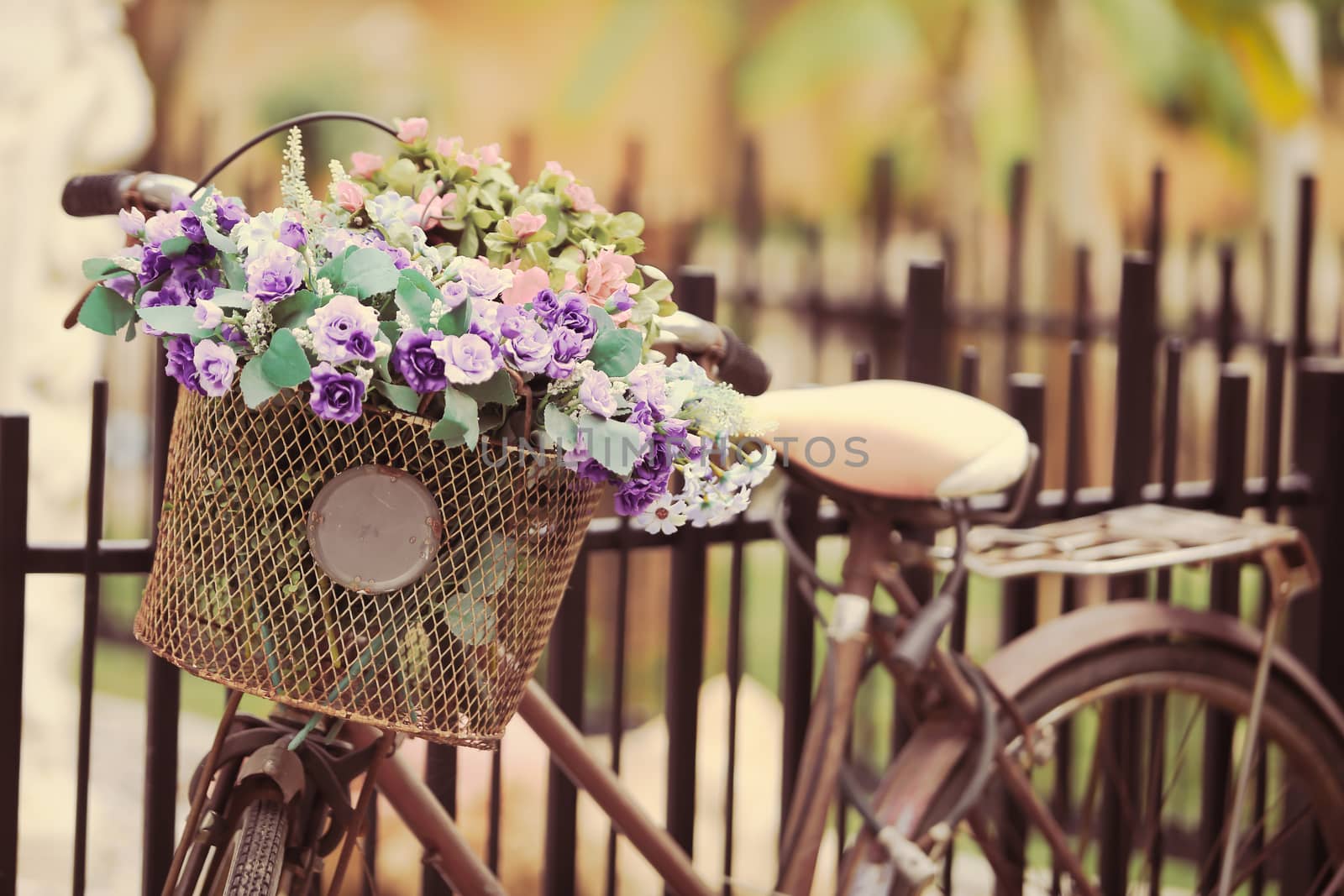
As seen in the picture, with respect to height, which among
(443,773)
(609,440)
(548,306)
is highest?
(548,306)

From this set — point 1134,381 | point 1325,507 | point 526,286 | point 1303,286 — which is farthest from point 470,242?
point 1303,286

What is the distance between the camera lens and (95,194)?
1411 millimetres

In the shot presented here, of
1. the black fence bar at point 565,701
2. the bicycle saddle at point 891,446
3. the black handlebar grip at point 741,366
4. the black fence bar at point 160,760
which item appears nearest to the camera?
the black handlebar grip at point 741,366

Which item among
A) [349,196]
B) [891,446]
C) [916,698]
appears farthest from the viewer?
[916,698]

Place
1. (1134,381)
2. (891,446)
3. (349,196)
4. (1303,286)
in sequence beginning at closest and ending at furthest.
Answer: (349,196) < (891,446) < (1134,381) < (1303,286)

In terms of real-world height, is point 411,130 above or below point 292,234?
above

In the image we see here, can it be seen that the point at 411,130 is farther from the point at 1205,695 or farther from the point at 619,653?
the point at 1205,695

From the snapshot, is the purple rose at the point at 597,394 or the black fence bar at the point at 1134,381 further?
the black fence bar at the point at 1134,381

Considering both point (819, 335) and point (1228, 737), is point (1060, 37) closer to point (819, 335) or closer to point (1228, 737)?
point (819, 335)

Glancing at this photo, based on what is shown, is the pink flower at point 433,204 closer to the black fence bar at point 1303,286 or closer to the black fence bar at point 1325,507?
the black fence bar at point 1325,507

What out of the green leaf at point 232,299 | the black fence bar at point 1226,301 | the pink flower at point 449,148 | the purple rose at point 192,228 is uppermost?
the black fence bar at point 1226,301

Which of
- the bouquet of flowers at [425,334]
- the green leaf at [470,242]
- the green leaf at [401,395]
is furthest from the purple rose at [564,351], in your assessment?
the green leaf at [470,242]

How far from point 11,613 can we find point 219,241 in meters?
0.88

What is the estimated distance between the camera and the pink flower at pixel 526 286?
1.10 m
